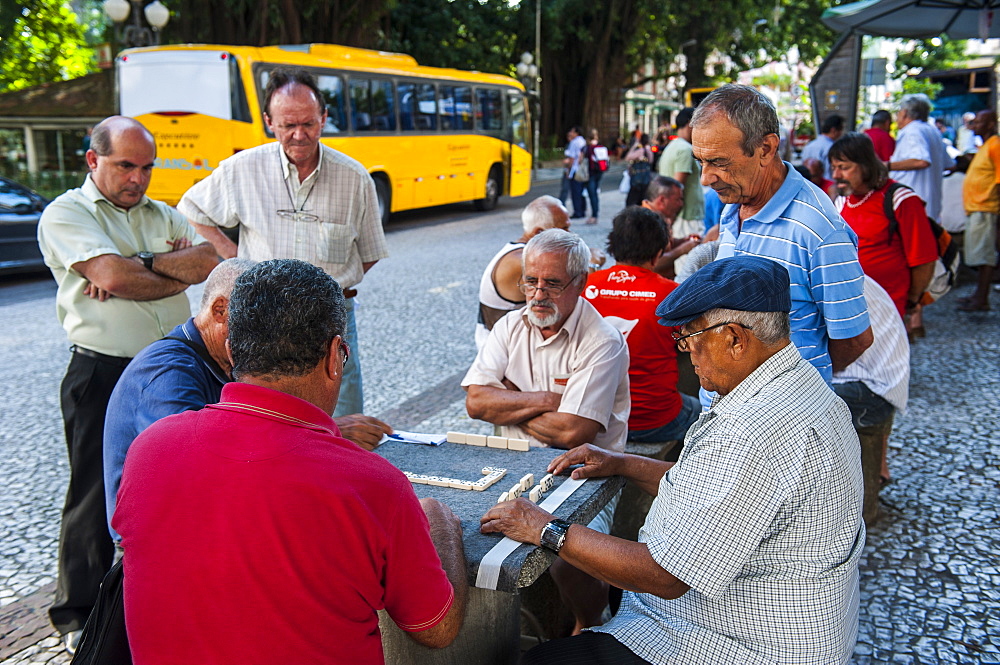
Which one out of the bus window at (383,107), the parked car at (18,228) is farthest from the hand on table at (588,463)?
the bus window at (383,107)

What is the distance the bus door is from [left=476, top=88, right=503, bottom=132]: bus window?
0.41 metres

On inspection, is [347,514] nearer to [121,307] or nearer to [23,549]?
[121,307]

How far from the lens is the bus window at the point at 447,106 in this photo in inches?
703

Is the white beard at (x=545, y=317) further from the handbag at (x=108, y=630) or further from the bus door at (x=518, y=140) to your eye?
the bus door at (x=518, y=140)

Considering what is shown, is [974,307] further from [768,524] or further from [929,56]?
[929,56]

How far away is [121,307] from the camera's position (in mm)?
3402

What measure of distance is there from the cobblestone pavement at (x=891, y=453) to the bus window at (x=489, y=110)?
1008 cm

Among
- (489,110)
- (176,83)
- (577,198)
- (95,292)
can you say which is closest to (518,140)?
(489,110)

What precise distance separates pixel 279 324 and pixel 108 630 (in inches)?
33.0

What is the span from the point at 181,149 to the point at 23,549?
10.8 m

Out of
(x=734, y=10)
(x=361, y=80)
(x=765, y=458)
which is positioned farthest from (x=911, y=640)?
(x=734, y=10)

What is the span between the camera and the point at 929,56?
45.2m

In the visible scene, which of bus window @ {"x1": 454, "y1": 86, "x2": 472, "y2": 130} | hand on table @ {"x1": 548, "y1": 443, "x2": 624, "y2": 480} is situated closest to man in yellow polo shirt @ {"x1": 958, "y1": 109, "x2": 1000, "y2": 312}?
hand on table @ {"x1": 548, "y1": 443, "x2": 624, "y2": 480}

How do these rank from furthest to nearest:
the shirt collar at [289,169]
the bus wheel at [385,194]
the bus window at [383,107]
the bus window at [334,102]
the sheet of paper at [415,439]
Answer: the bus wheel at [385,194]
the bus window at [383,107]
the bus window at [334,102]
the shirt collar at [289,169]
the sheet of paper at [415,439]
